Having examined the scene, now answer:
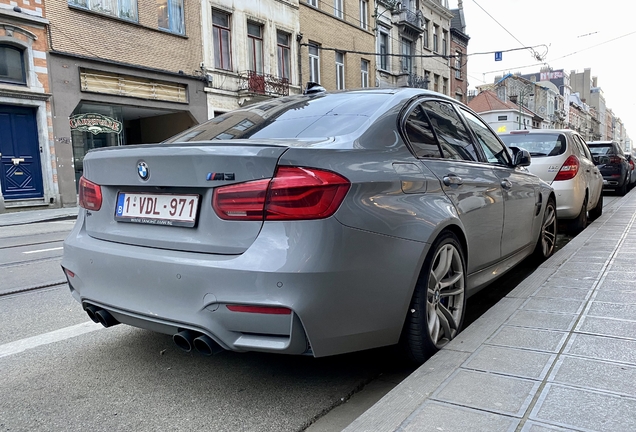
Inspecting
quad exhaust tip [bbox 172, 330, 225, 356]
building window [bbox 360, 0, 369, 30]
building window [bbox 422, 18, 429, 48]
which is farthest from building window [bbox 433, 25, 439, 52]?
quad exhaust tip [bbox 172, 330, 225, 356]

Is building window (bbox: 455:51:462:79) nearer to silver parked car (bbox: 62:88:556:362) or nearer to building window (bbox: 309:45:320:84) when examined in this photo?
building window (bbox: 309:45:320:84)

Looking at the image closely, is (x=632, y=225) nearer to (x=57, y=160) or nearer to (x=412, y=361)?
(x=412, y=361)

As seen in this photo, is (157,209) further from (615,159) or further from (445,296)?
(615,159)

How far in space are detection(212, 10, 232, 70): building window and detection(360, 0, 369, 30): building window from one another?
10.5 meters

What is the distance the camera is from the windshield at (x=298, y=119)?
2.71m

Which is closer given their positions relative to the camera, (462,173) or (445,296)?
(445,296)

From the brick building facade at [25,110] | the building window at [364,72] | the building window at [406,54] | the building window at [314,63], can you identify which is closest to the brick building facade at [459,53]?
the building window at [406,54]

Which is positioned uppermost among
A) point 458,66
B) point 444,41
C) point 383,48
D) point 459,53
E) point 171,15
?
point 444,41

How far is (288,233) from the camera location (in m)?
2.10

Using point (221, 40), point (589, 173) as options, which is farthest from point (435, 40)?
point (589, 173)

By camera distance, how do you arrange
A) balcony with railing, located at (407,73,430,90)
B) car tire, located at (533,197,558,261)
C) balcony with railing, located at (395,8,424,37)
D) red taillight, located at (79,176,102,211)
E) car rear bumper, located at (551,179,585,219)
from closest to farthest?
red taillight, located at (79,176,102,211) → car tire, located at (533,197,558,261) → car rear bumper, located at (551,179,585,219) → balcony with railing, located at (395,8,424,37) → balcony with railing, located at (407,73,430,90)

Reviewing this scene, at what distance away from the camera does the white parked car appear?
22.9 ft

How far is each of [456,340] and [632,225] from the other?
18.7 feet

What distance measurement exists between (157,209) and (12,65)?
15.0 meters
